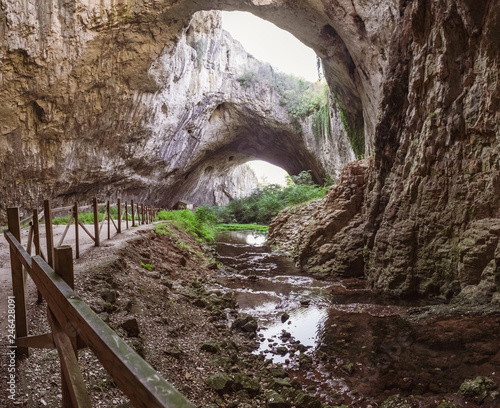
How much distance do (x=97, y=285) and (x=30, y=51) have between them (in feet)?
37.7

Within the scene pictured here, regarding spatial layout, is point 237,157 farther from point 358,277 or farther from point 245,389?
point 245,389

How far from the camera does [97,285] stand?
4238mm

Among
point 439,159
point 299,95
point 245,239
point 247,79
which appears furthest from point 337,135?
point 439,159

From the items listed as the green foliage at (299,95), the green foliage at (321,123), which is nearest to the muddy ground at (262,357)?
the green foliage at (321,123)

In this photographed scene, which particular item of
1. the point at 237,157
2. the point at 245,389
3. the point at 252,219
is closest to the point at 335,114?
the point at 252,219

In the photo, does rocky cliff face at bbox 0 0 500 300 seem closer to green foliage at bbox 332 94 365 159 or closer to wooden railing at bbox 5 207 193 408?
green foliage at bbox 332 94 365 159

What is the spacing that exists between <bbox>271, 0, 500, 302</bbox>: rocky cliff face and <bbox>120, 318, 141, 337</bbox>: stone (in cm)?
473

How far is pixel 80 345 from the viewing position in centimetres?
152

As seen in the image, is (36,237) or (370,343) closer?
(36,237)

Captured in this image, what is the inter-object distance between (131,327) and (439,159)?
573cm

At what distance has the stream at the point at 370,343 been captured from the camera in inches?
126

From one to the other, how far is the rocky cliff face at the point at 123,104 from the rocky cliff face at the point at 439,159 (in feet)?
34.4

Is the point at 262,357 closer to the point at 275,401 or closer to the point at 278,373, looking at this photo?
the point at 278,373

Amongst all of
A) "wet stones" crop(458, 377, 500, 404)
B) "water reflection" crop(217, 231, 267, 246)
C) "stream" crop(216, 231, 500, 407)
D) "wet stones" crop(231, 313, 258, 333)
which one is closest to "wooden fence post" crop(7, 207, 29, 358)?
"stream" crop(216, 231, 500, 407)
